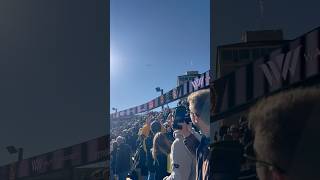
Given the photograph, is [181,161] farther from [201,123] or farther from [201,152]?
[201,123]

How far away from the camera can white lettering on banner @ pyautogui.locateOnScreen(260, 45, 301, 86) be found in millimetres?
1830

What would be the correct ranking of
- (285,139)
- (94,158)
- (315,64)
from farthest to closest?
1. (94,158)
2. (285,139)
3. (315,64)

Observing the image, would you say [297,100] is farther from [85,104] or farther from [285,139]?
[85,104]

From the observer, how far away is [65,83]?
13.1 ft

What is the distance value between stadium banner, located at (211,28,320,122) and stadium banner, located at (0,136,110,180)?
1.71 metres

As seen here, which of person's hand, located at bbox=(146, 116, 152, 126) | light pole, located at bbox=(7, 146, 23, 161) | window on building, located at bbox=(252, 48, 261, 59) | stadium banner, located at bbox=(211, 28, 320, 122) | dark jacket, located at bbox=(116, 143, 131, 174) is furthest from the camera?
light pole, located at bbox=(7, 146, 23, 161)

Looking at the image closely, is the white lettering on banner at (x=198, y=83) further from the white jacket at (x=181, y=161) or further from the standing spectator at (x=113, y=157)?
the standing spectator at (x=113, y=157)

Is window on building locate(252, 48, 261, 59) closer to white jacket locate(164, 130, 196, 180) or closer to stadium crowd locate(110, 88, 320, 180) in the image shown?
stadium crowd locate(110, 88, 320, 180)

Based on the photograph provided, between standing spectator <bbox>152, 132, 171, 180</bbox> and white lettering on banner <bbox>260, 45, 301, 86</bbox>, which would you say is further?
standing spectator <bbox>152, 132, 171, 180</bbox>

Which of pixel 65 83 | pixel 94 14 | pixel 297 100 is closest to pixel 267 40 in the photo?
pixel 297 100

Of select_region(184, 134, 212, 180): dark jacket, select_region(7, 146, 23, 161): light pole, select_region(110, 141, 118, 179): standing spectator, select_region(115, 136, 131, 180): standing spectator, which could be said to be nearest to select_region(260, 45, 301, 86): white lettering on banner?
select_region(184, 134, 212, 180): dark jacket

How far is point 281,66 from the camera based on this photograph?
1891 mm

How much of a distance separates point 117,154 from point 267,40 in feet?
4.58

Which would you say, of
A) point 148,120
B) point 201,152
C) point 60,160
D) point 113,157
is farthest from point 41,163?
point 201,152
